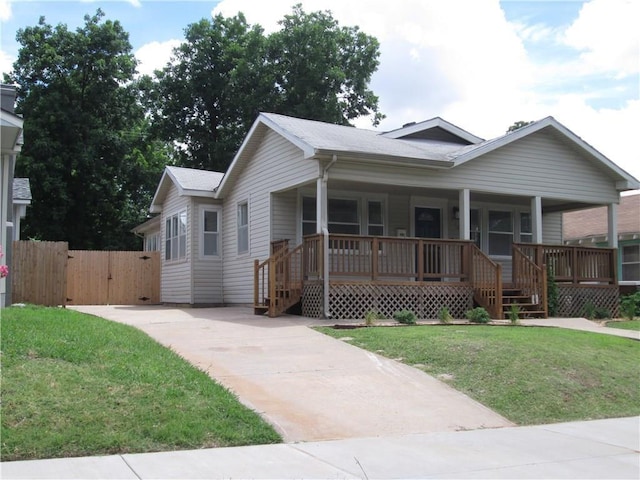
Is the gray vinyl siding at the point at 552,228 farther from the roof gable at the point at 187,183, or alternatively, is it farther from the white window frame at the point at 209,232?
the roof gable at the point at 187,183

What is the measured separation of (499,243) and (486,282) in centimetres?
479

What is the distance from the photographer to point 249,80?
3562cm

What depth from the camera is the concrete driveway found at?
7012 mm

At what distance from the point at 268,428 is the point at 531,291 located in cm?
1122

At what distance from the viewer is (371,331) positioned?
38.9ft

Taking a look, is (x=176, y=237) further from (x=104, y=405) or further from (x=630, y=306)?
(x=104, y=405)

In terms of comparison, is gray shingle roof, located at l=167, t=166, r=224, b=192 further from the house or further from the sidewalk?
the sidewalk

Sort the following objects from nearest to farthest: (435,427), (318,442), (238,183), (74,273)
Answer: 1. (318,442)
2. (435,427)
3. (238,183)
4. (74,273)

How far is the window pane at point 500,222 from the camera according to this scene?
20.1 m

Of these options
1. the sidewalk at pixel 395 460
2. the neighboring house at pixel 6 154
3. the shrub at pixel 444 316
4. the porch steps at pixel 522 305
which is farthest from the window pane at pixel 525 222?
the neighboring house at pixel 6 154

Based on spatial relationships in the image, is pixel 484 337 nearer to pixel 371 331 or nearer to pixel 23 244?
pixel 371 331

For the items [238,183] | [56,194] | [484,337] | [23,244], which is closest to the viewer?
[484,337]

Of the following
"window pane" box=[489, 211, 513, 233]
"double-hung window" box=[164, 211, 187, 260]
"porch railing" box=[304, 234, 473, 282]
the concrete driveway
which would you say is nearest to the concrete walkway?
"porch railing" box=[304, 234, 473, 282]

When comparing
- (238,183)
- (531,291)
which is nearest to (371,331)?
(531,291)
